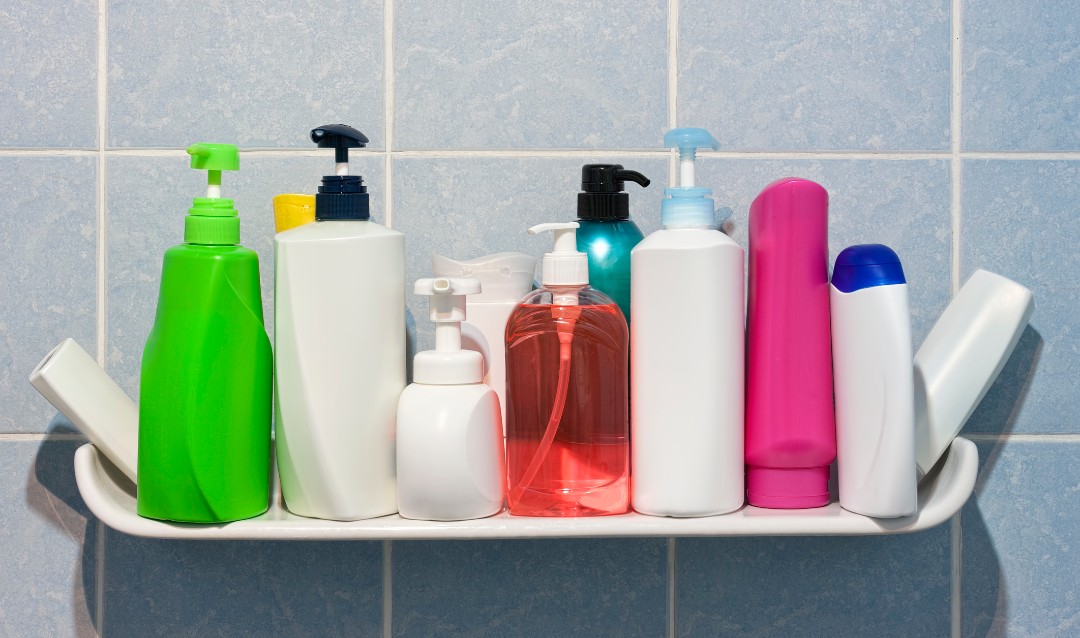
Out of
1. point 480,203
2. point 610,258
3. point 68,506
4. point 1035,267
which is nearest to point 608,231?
point 610,258

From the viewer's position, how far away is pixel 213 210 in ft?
1.81

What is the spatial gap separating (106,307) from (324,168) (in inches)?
7.6

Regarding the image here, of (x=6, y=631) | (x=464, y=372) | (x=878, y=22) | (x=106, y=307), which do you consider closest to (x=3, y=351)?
(x=106, y=307)

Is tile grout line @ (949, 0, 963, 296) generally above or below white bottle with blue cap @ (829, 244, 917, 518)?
above

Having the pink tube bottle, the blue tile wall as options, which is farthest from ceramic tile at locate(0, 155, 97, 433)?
the pink tube bottle

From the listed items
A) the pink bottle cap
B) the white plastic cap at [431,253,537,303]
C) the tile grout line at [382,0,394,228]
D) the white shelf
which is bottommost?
the white shelf

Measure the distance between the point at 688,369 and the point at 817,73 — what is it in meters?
0.28

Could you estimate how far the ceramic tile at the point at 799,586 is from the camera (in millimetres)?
680

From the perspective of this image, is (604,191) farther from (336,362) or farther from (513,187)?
(336,362)

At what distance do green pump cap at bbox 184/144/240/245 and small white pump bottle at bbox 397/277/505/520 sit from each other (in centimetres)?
13

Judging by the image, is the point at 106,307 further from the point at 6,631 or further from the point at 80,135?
the point at 6,631

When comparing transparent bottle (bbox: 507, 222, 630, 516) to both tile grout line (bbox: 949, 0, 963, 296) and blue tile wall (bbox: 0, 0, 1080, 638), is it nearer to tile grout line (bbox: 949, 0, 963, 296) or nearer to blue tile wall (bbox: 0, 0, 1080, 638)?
blue tile wall (bbox: 0, 0, 1080, 638)

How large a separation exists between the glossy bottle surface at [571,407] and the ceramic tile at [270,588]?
0.59ft

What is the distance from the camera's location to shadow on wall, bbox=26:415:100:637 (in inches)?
26.7
